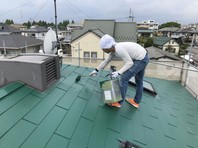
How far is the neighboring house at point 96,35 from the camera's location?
622 inches

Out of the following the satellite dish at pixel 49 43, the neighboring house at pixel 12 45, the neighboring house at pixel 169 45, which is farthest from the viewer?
the neighboring house at pixel 169 45

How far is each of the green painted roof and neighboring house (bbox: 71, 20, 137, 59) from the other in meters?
11.6

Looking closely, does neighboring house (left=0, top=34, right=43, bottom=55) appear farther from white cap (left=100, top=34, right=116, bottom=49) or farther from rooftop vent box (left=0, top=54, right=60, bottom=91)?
white cap (left=100, top=34, right=116, bottom=49)

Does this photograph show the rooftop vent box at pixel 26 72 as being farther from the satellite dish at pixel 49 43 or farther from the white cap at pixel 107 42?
the white cap at pixel 107 42

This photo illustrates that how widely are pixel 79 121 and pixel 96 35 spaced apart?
13869 mm

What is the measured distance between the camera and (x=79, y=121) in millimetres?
2299

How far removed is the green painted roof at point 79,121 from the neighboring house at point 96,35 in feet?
38.0

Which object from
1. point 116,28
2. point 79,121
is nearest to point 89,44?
point 116,28

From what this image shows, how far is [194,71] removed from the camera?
6.06m

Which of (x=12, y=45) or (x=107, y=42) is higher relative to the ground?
(x=107, y=42)

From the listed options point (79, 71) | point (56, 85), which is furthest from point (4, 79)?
point (79, 71)

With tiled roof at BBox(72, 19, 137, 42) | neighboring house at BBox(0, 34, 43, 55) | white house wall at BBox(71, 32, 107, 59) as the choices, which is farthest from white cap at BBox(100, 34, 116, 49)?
tiled roof at BBox(72, 19, 137, 42)

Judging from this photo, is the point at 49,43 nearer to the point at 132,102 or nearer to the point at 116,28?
the point at 132,102

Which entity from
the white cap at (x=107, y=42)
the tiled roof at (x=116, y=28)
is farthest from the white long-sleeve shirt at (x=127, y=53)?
the tiled roof at (x=116, y=28)
